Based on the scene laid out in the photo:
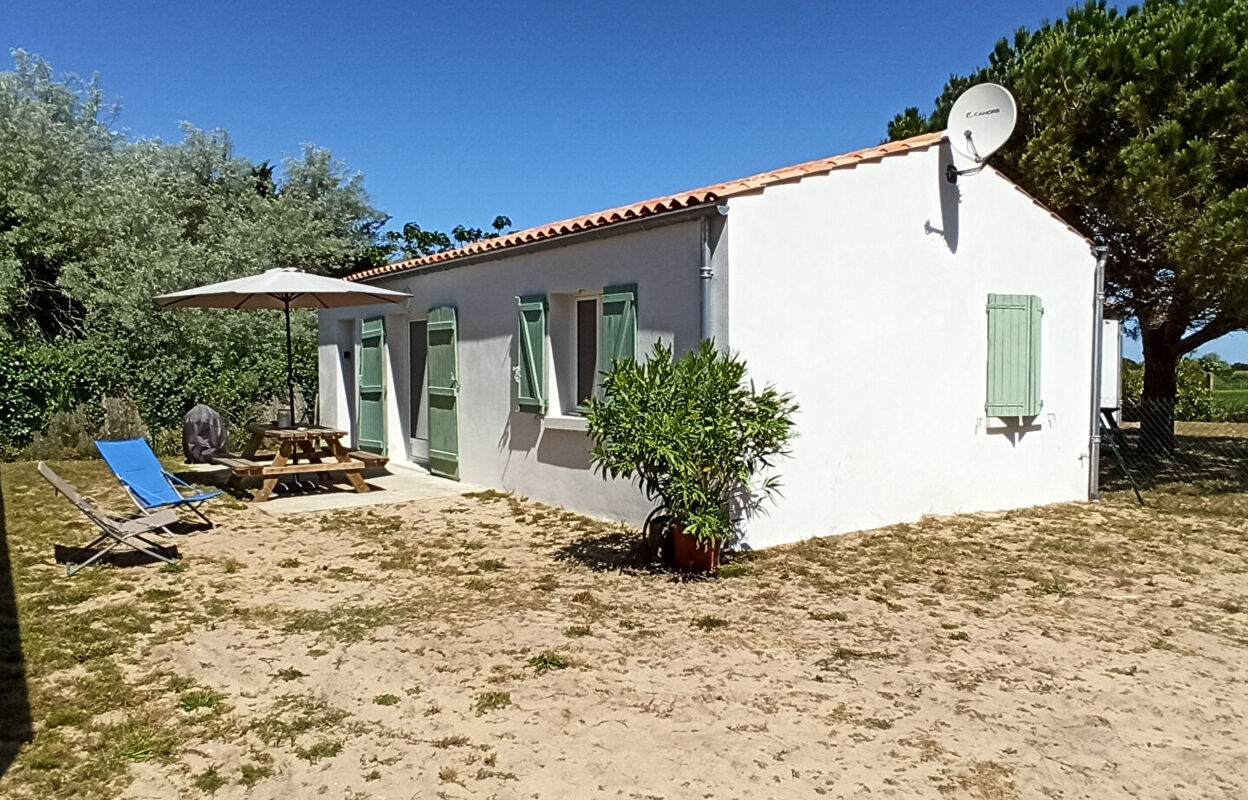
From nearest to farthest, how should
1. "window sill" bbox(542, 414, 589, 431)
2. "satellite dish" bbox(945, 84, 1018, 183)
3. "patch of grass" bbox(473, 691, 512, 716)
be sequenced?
"patch of grass" bbox(473, 691, 512, 716) < "satellite dish" bbox(945, 84, 1018, 183) < "window sill" bbox(542, 414, 589, 431)

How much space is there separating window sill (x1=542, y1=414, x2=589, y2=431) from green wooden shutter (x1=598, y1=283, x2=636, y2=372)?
58 centimetres

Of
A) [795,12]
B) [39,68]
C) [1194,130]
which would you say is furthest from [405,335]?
[39,68]

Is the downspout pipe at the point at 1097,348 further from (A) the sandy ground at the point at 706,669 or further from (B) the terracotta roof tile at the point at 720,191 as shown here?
(B) the terracotta roof tile at the point at 720,191

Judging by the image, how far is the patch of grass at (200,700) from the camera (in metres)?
3.63

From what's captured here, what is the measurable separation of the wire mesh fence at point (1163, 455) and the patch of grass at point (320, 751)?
805 cm

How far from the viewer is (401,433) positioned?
11.7 meters

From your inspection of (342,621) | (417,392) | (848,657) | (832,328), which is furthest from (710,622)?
(417,392)

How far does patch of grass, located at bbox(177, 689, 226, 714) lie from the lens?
143 inches

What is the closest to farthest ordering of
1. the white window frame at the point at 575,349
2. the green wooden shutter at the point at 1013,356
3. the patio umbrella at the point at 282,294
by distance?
the green wooden shutter at the point at 1013,356, the white window frame at the point at 575,349, the patio umbrella at the point at 282,294

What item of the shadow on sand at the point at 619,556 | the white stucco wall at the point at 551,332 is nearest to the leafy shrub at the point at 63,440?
the white stucco wall at the point at 551,332

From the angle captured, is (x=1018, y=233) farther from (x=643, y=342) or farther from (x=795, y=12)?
(x=795, y=12)

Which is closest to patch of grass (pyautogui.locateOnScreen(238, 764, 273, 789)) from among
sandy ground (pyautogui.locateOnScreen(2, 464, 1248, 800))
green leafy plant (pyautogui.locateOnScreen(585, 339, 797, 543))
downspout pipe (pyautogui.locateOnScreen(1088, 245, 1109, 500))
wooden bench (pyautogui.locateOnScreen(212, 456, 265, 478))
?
sandy ground (pyautogui.locateOnScreen(2, 464, 1248, 800))

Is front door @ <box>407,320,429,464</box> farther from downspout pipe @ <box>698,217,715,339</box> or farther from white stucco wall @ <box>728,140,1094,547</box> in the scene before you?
white stucco wall @ <box>728,140,1094,547</box>

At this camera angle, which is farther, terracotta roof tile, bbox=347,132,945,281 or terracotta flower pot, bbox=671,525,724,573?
terracotta roof tile, bbox=347,132,945,281
